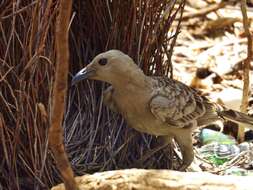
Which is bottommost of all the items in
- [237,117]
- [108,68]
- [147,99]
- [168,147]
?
[168,147]

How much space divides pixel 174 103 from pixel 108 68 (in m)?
0.34

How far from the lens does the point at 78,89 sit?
9.73 ft

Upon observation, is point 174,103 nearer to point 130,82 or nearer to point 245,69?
point 130,82

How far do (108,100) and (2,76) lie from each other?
531mm

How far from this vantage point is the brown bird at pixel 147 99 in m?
2.62

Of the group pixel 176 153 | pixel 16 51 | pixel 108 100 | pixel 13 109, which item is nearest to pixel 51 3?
pixel 16 51

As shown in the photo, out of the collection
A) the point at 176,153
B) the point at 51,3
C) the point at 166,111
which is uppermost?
the point at 51,3

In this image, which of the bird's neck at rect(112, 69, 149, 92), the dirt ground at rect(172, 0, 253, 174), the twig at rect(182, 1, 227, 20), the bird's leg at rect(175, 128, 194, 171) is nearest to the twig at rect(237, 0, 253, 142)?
the dirt ground at rect(172, 0, 253, 174)

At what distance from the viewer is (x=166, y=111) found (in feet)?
8.95

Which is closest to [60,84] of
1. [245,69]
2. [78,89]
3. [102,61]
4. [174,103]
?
[102,61]

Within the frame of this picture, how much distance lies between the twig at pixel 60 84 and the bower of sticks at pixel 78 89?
0.11 metres

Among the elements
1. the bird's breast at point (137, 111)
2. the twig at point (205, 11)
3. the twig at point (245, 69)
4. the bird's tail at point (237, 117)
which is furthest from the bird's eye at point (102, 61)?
the twig at point (205, 11)

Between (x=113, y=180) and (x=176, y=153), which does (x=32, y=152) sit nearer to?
(x=113, y=180)

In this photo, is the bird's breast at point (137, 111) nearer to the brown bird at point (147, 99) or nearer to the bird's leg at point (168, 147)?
the brown bird at point (147, 99)
